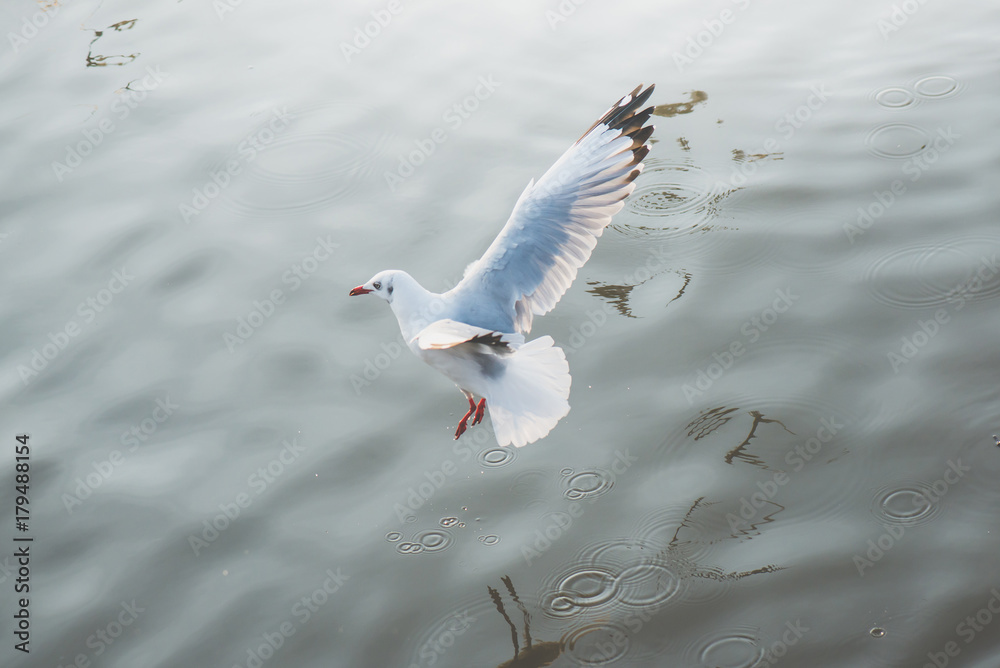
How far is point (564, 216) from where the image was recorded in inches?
199

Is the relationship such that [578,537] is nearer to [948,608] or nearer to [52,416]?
[948,608]

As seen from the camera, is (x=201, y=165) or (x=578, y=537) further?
(x=201, y=165)

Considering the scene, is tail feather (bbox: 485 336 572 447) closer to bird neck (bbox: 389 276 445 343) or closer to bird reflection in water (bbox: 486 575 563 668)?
bird neck (bbox: 389 276 445 343)

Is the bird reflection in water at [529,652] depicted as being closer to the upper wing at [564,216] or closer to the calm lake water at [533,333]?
the calm lake water at [533,333]

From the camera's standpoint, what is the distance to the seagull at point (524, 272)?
14.7 ft

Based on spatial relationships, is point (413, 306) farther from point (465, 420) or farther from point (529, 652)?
point (529, 652)

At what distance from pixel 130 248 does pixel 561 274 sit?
3.42m

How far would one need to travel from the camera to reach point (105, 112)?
8039 mm

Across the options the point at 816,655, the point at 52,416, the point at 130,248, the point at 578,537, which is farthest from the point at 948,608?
the point at 130,248

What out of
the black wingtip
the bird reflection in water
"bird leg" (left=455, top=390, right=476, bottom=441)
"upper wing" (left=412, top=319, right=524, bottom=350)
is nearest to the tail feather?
"upper wing" (left=412, top=319, right=524, bottom=350)

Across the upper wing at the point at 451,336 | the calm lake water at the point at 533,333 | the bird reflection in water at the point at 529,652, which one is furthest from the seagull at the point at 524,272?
the bird reflection in water at the point at 529,652

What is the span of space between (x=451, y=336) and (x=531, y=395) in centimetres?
60

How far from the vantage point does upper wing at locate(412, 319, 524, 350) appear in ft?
12.6

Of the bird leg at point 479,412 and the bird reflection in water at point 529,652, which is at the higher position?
the bird leg at point 479,412
